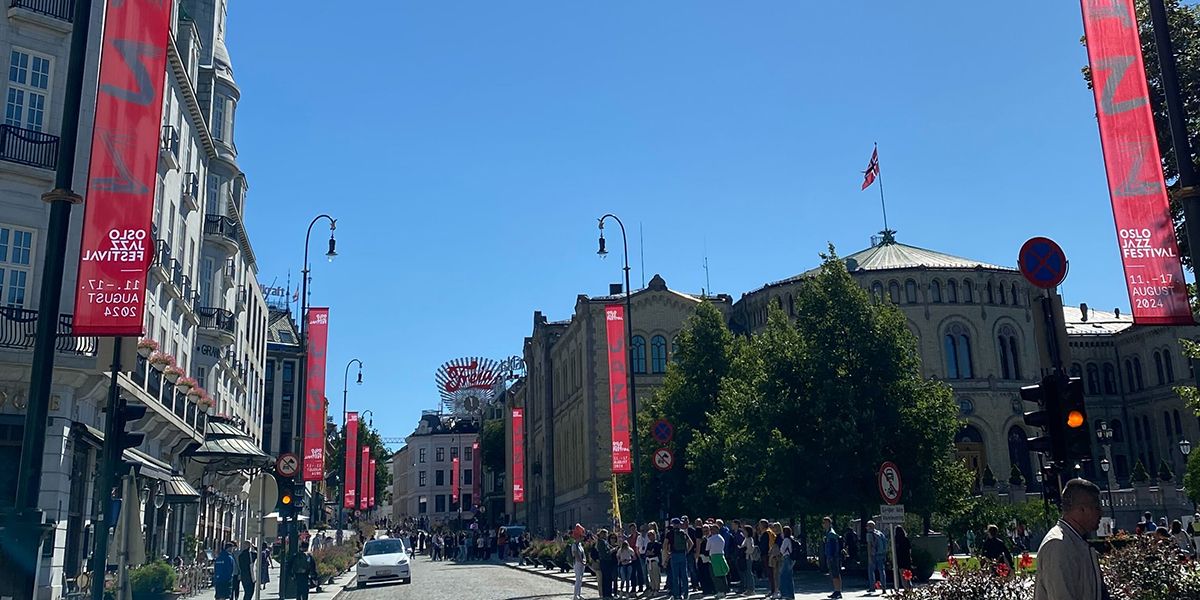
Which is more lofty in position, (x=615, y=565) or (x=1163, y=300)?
(x=1163, y=300)

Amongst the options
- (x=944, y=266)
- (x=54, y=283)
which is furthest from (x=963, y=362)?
(x=54, y=283)

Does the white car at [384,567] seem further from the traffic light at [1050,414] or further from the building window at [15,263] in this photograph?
the traffic light at [1050,414]

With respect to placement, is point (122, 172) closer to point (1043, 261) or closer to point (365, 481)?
point (1043, 261)

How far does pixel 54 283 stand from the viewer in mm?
8695

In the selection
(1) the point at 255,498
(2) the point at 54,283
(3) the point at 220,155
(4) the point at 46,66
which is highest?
(3) the point at 220,155

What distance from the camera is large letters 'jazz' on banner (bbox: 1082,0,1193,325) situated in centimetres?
1154

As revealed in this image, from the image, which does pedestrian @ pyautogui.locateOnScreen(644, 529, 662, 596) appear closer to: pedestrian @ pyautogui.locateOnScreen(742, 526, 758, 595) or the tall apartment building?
pedestrian @ pyautogui.locateOnScreen(742, 526, 758, 595)

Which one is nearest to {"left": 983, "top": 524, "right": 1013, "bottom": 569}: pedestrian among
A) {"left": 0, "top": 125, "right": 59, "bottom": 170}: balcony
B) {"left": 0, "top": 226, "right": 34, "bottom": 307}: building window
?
{"left": 0, "top": 226, "right": 34, "bottom": 307}: building window

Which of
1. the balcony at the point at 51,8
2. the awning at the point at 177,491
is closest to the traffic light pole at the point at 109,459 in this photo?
the balcony at the point at 51,8

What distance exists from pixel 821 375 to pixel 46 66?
22144mm

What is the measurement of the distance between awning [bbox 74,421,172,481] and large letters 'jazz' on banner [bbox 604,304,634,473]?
14.4 meters

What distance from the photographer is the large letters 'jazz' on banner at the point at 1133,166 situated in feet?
37.9

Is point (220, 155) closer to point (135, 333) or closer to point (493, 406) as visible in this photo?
point (135, 333)

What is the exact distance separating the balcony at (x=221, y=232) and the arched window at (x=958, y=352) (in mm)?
41988
